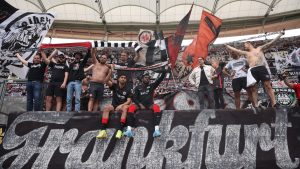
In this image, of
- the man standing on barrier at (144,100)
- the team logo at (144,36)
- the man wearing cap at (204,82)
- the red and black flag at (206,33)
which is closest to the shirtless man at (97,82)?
the man standing on barrier at (144,100)

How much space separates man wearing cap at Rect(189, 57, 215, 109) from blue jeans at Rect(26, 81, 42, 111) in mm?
3746

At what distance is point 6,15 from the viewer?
770 cm

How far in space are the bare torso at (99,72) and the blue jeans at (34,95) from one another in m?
1.25

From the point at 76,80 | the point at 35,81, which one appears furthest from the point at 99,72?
the point at 35,81

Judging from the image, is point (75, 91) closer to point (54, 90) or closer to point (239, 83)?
point (54, 90)

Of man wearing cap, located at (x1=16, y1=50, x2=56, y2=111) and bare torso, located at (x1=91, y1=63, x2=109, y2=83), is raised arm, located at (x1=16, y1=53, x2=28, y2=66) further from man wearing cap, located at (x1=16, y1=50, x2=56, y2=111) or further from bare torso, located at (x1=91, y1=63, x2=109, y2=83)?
bare torso, located at (x1=91, y1=63, x2=109, y2=83)

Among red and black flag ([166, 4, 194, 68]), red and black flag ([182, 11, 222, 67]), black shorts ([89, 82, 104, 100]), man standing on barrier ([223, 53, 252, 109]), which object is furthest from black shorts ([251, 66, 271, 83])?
black shorts ([89, 82, 104, 100])

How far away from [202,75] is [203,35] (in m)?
1.84

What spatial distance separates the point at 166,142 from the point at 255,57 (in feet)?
9.70

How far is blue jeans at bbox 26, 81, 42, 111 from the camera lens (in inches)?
282

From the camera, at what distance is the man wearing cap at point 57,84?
730cm

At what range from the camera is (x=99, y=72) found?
743 centimetres

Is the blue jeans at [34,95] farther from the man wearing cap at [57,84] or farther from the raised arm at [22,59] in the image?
the raised arm at [22,59]

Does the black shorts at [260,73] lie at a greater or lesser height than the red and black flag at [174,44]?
lesser
